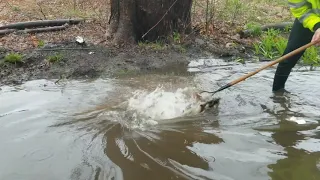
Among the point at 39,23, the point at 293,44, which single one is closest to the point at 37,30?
the point at 39,23

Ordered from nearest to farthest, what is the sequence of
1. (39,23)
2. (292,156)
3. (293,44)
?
(292,156), (293,44), (39,23)

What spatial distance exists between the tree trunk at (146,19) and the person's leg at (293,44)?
105 inches

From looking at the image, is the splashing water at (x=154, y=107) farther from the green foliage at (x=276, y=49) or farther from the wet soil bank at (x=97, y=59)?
the green foliage at (x=276, y=49)

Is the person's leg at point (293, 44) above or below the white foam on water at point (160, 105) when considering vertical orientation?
above

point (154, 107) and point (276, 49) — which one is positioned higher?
point (276, 49)

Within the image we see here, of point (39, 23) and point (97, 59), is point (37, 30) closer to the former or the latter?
point (39, 23)

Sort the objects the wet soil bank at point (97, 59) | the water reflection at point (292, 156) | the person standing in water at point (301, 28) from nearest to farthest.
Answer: the water reflection at point (292, 156) < the person standing in water at point (301, 28) < the wet soil bank at point (97, 59)

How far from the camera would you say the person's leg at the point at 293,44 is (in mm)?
4535

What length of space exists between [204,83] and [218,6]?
196 inches

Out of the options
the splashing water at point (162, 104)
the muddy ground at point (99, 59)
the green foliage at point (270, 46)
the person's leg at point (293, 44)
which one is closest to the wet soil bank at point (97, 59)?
the muddy ground at point (99, 59)

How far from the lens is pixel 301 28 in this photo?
452 cm

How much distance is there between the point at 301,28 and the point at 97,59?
3259 millimetres

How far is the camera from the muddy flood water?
3047mm

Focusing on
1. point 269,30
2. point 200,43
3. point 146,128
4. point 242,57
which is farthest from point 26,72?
point 269,30
